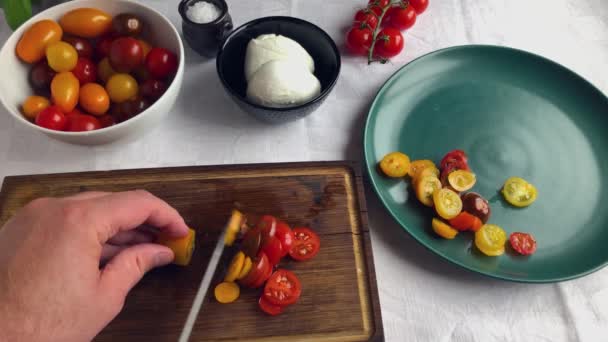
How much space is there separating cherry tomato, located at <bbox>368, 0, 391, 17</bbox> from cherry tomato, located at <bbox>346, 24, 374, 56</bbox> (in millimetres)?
64

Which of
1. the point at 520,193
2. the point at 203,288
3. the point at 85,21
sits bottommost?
the point at 203,288

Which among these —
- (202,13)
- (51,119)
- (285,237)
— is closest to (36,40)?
(51,119)

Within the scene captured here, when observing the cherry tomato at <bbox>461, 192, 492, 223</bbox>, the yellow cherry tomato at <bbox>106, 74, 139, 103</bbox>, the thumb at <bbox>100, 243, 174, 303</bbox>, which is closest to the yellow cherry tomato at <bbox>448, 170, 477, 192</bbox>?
the cherry tomato at <bbox>461, 192, 492, 223</bbox>

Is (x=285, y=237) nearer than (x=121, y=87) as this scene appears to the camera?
Yes

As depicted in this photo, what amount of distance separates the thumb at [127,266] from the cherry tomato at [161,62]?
351 mm

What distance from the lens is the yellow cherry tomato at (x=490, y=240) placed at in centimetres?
81

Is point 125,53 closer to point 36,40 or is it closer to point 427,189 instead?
point 36,40

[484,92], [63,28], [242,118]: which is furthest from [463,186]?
[63,28]

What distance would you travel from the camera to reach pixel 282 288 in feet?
2.48

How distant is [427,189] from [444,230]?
8cm

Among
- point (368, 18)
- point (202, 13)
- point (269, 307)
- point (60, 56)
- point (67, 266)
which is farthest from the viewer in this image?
point (368, 18)

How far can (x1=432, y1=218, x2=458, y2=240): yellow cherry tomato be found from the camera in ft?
→ 2.65

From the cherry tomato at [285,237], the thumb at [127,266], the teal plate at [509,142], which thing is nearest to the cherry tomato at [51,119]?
the thumb at [127,266]

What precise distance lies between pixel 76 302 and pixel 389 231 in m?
0.52
